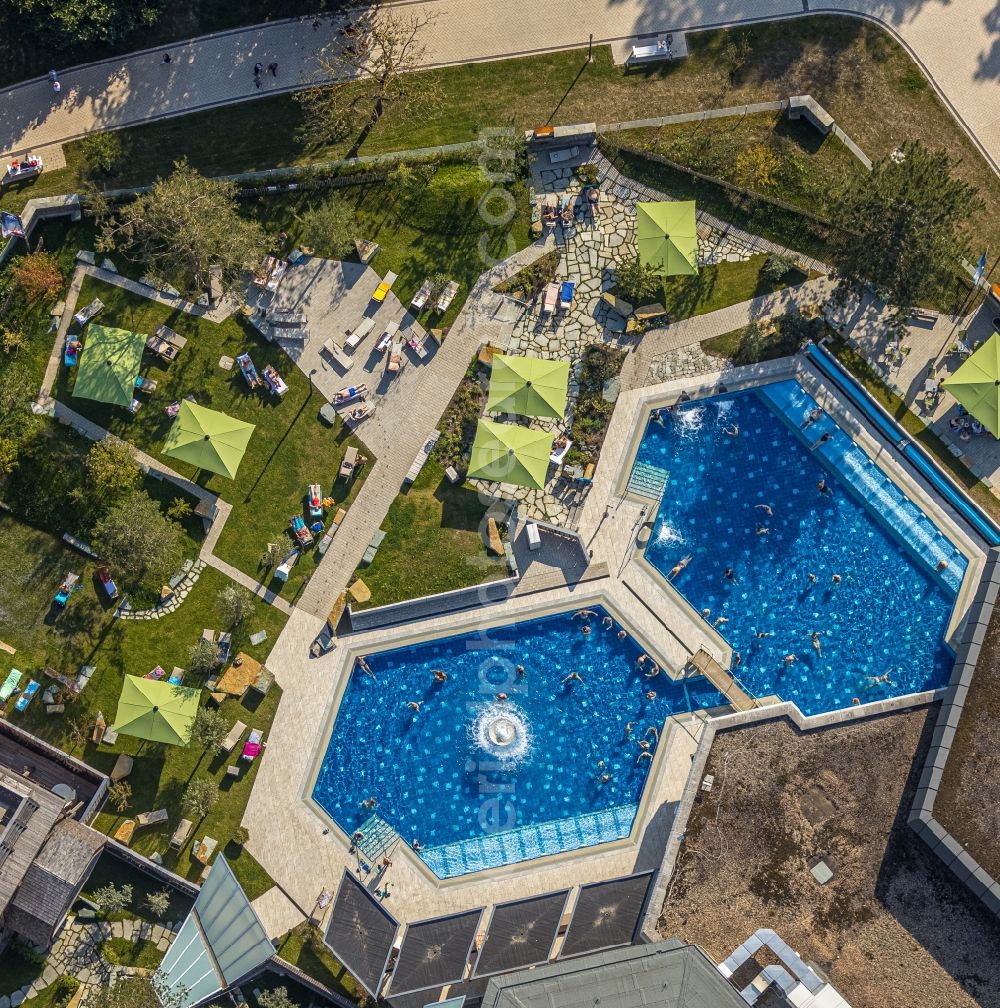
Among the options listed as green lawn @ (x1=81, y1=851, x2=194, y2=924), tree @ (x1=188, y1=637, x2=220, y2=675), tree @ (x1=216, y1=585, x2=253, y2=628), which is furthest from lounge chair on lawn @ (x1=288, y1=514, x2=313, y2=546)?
green lawn @ (x1=81, y1=851, x2=194, y2=924)

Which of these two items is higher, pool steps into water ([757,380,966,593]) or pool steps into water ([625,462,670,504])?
pool steps into water ([757,380,966,593])

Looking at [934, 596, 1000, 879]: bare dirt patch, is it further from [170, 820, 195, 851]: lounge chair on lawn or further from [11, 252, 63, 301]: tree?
[11, 252, 63, 301]: tree

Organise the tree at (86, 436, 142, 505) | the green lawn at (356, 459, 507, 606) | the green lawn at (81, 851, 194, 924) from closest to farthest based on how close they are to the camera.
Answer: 1. the tree at (86, 436, 142, 505)
2. the green lawn at (81, 851, 194, 924)
3. the green lawn at (356, 459, 507, 606)

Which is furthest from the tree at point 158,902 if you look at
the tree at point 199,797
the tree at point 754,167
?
the tree at point 754,167

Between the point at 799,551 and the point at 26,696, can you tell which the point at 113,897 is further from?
the point at 799,551

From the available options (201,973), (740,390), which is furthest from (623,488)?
(201,973)

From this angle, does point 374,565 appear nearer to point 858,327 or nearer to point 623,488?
point 623,488
